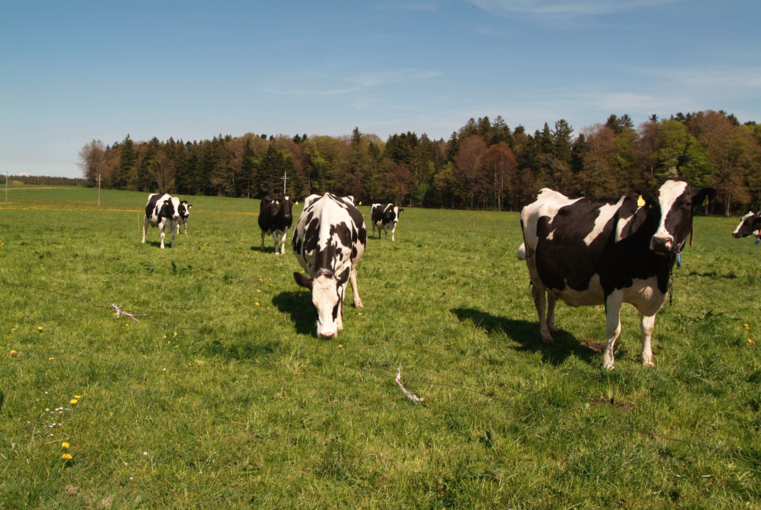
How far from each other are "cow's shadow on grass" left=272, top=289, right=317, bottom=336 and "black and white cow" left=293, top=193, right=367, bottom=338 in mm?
536

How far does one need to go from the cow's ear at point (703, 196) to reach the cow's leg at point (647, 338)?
66.5 inches

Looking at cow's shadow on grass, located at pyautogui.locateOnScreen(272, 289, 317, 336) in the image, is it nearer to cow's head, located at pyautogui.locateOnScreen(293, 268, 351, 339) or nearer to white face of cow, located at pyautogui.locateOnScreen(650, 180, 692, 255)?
cow's head, located at pyautogui.locateOnScreen(293, 268, 351, 339)

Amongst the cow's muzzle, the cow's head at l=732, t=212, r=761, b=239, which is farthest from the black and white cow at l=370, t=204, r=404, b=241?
the cow's muzzle

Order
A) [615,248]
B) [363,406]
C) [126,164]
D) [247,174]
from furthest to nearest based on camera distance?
1. [126,164]
2. [247,174]
3. [615,248]
4. [363,406]

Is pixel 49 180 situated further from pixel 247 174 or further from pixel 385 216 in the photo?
pixel 385 216

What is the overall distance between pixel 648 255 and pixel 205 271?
10.8 meters

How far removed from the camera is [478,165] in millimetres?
85750

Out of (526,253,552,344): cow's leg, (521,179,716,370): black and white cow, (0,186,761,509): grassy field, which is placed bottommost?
(0,186,761,509): grassy field

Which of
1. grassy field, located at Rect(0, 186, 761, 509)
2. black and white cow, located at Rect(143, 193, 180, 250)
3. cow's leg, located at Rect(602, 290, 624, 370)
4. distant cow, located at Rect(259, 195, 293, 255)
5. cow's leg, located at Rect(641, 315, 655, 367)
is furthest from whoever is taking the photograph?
black and white cow, located at Rect(143, 193, 180, 250)

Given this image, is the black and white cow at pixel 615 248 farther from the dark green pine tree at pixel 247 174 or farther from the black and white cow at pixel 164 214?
the dark green pine tree at pixel 247 174

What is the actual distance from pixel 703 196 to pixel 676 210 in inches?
14.5

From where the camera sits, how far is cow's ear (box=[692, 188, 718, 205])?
554cm

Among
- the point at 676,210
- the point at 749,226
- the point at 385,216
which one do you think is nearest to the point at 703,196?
the point at 676,210

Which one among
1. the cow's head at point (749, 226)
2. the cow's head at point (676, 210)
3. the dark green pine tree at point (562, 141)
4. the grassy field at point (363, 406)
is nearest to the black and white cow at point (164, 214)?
the grassy field at point (363, 406)
